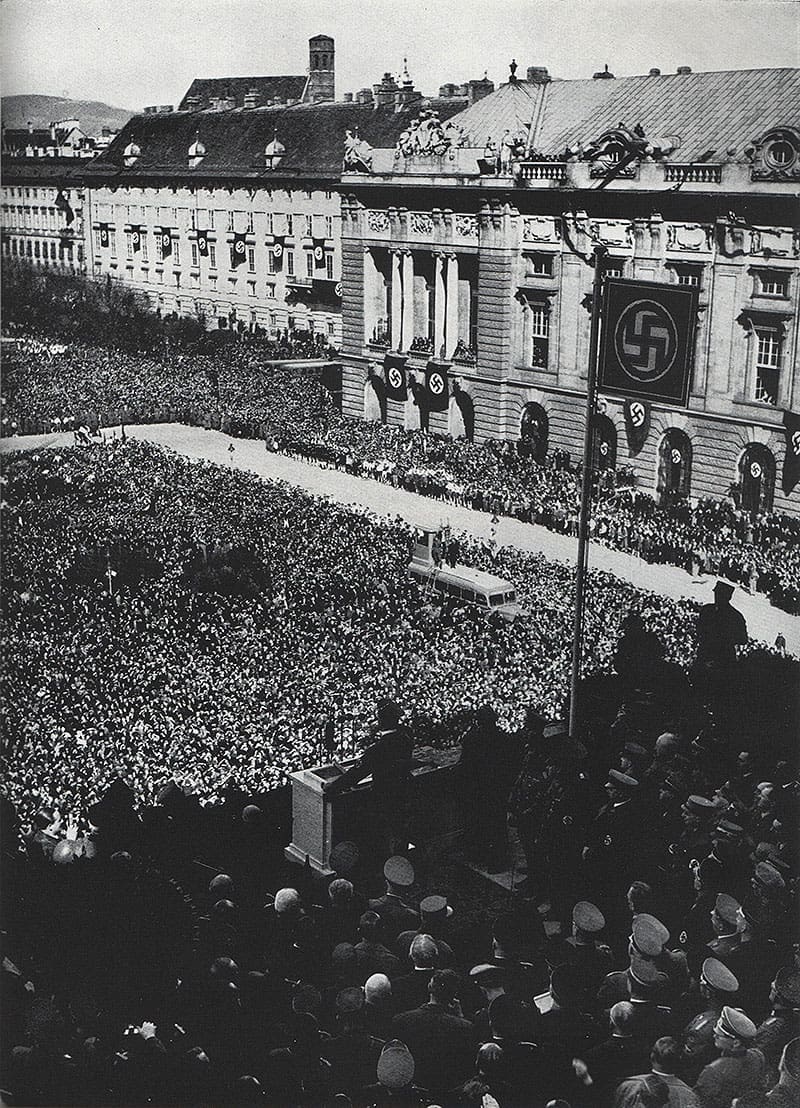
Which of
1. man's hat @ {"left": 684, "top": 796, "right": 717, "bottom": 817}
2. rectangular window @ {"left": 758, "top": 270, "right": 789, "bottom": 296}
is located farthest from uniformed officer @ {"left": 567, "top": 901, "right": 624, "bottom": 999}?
rectangular window @ {"left": 758, "top": 270, "right": 789, "bottom": 296}

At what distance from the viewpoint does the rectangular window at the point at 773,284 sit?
16.9m

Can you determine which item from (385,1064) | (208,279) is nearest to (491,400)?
(208,279)

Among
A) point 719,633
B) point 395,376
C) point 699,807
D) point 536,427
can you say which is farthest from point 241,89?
point 699,807

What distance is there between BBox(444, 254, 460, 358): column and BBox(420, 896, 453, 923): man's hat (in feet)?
35.6

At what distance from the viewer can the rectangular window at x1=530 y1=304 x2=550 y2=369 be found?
736 inches

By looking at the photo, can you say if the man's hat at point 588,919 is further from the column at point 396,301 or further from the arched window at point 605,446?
the column at point 396,301

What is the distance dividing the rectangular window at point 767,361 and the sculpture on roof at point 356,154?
649 centimetres

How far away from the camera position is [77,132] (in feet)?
50.1

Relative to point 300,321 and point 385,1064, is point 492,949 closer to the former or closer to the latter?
point 385,1064

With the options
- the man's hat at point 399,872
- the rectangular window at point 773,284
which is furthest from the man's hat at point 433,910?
the rectangular window at point 773,284

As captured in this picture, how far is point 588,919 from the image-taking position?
1028 centimetres

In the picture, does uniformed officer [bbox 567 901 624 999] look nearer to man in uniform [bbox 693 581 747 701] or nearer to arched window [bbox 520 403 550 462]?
man in uniform [bbox 693 581 747 701]

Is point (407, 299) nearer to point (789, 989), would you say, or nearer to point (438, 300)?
point (438, 300)

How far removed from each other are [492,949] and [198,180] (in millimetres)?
13228
